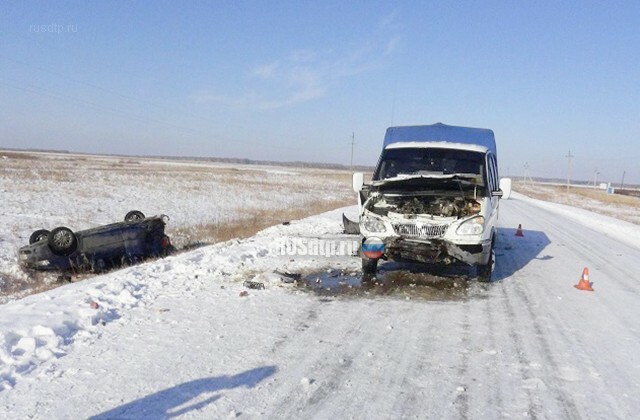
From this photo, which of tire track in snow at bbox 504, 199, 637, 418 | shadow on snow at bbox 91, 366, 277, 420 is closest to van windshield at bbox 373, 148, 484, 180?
tire track in snow at bbox 504, 199, 637, 418

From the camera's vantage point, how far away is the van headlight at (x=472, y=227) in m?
6.68

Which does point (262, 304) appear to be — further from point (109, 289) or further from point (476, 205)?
point (476, 205)

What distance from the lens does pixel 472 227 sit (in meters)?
6.70

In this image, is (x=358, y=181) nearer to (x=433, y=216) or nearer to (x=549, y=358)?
(x=433, y=216)

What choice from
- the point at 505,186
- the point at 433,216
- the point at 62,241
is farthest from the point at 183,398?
the point at 62,241

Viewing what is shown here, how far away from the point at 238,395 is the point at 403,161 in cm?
591

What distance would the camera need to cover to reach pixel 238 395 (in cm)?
347

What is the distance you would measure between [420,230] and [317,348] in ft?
9.76

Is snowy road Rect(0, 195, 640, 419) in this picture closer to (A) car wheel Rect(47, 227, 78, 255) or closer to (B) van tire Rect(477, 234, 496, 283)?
(B) van tire Rect(477, 234, 496, 283)

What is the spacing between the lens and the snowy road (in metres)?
3.39

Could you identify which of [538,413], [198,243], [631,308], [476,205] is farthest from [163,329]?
[198,243]

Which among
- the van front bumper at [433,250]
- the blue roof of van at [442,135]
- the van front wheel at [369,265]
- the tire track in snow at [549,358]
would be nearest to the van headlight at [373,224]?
the van front bumper at [433,250]

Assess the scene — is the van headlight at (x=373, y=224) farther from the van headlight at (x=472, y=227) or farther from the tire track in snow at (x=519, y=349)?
the tire track in snow at (x=519, y=349)

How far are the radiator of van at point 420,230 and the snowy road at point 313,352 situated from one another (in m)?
0.89
